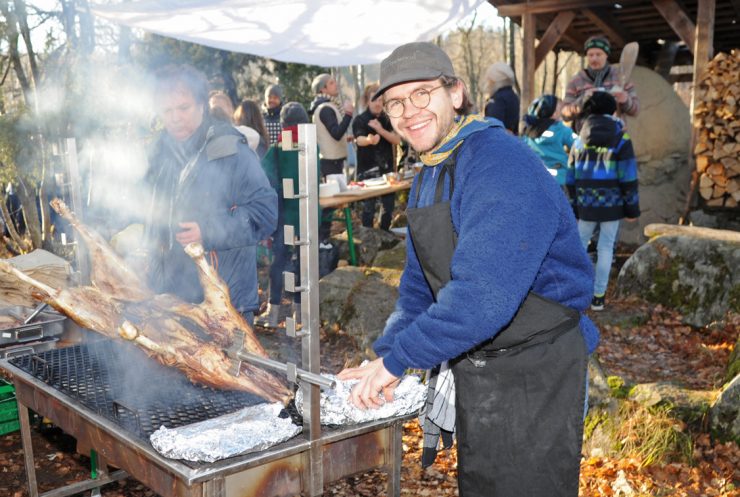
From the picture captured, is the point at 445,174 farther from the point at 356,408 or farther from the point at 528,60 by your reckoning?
the point at 528,60

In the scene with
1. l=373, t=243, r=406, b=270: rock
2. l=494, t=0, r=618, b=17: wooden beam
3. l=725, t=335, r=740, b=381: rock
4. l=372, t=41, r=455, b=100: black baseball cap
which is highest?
l=494, t=0, r=618, b=17: wooden beam

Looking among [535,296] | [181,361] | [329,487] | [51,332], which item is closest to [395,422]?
[535,296]

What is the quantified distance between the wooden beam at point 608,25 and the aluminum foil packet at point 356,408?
342 inches

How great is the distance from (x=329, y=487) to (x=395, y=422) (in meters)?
1.81

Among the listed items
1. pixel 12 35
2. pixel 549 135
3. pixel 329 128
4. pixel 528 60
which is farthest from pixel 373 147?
pixel 12 35

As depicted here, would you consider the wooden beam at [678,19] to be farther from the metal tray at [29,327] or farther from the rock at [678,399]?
the metal tray at [29,327]

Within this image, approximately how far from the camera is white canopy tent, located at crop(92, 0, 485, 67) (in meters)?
5.83

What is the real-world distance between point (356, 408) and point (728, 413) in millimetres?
2745

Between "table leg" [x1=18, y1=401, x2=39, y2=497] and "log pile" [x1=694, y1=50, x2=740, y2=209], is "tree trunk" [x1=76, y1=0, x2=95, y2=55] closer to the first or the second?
"table leg" [x1=18, y1=401, x2=39, y2=497]

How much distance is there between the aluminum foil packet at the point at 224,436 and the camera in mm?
2055

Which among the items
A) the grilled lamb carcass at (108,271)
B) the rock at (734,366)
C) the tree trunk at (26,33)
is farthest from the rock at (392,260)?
the tree trunk at (26,33)

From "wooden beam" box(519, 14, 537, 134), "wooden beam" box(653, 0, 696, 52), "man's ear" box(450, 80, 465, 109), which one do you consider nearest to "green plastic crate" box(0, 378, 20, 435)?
"man's ear" box(450, 80, 465, 109)

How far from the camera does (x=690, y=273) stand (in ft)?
22.1

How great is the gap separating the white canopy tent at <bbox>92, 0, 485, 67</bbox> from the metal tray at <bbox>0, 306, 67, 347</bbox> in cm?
284
